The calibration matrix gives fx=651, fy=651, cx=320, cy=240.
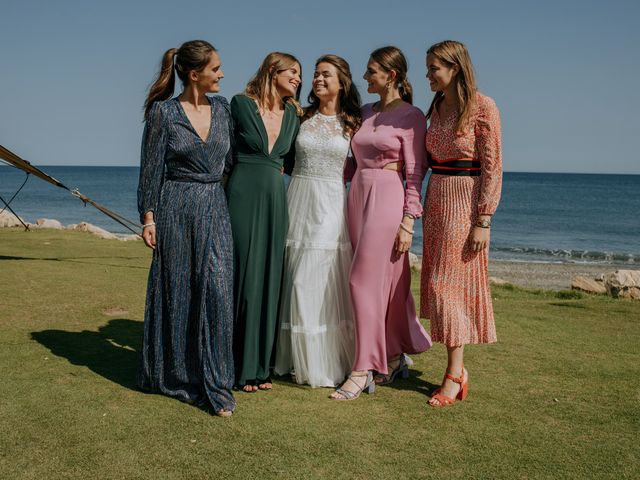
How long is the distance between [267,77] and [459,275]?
1.83 meters

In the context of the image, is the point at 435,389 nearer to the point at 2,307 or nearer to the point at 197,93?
the point at 197,93

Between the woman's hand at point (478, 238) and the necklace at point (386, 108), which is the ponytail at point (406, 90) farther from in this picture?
the woman's hand at point (478, 238)

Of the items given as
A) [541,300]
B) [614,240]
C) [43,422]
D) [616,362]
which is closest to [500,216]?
[614,240]

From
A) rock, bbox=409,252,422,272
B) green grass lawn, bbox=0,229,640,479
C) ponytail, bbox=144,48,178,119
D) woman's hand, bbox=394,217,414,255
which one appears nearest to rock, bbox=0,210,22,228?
rock, bbox=409,252,422,272

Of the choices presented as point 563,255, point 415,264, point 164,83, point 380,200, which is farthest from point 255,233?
point 563,255

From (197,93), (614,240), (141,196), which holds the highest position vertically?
(197,93)

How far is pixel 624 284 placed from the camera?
9.12 meters

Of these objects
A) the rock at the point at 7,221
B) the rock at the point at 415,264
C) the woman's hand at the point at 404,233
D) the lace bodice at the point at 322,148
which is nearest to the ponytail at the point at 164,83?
the lace bodice at the point at 322,148

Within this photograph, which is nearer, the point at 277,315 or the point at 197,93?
the point at 197,93

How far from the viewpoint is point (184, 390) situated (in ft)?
13.5

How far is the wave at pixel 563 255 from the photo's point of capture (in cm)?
2127

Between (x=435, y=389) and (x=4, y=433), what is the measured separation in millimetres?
2697

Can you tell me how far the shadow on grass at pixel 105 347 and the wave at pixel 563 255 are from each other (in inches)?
692

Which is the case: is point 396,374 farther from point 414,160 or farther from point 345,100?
point 345,100
